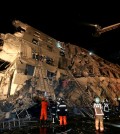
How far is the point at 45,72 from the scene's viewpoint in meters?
17.1

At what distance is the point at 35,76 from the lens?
1627 centimetres

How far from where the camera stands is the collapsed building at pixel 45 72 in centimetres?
Answer: 1509

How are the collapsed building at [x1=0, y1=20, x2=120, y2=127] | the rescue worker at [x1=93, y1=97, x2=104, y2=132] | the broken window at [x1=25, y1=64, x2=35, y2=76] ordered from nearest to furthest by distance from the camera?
1. the rescue worker at [x1=93, y1=97, x2=104, y2=132]
2. the collapsed building at [x1=0, y1=20, x2=120, y2=127]
3. the broken window at [x1=25, y1=64, x2=35, y2=76]

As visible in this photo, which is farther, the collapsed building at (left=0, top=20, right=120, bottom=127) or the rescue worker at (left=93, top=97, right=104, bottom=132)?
the collapsed building at (left=0, top=20, right=120, bottom=127)

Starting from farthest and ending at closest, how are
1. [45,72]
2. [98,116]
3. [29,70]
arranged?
1. [45,72]
2. [29,70]
3. [98,116]

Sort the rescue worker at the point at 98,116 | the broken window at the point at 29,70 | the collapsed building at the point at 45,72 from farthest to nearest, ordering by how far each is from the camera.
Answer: the broken window at the point at 29,70 < the collapsed building at the point at 45,72 < the rescue worker at the point at 98,116

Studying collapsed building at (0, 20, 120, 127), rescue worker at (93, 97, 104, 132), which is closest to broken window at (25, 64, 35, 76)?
collapsed building at (0, 20, 120, 127)

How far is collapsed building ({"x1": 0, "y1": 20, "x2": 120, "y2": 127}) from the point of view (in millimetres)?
15094

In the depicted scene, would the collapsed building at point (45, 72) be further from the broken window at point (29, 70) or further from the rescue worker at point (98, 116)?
the rescue worker at point (98, 116)

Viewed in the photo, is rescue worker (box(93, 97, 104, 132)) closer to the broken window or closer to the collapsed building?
the collapsed building

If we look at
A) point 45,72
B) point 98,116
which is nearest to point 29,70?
point 45,72

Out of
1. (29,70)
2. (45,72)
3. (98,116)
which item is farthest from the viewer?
(45,72)

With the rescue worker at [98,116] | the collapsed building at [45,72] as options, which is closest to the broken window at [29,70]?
the collapsed building at [45,72]

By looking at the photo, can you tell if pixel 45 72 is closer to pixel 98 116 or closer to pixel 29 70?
pixel 29 70
